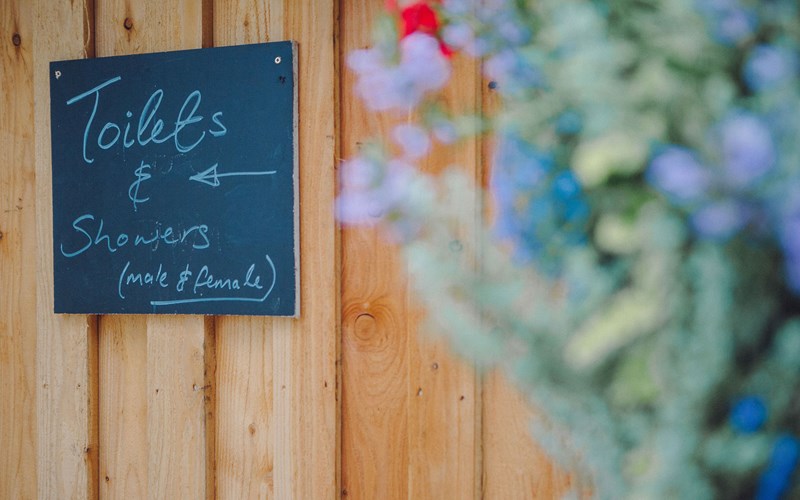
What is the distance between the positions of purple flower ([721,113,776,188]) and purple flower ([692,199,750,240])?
16mm

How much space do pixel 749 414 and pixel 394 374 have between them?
1042 mm

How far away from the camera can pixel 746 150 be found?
44 cm

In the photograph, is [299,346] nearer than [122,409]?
Yes

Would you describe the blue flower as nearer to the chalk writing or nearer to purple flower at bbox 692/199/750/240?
purple flower at bbox 692/199/750/240

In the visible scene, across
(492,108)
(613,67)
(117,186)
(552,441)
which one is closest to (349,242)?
(492,108)

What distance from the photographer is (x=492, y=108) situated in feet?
4.70

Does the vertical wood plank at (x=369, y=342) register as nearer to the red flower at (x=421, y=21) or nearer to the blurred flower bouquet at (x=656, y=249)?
the red flower at (x=421, y=21)

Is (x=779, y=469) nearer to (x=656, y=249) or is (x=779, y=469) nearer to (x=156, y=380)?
(x=656, y=249)

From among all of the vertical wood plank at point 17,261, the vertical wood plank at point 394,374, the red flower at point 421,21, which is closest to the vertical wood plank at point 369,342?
the vertical wood plank at point 394,374

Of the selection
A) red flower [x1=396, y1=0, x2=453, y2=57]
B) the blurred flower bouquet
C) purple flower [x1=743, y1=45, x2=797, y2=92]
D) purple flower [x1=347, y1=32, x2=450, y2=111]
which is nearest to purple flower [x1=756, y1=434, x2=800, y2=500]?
the blurred flower bouquet

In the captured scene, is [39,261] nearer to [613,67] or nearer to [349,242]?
[349,242]

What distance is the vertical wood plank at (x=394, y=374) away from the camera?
143cm

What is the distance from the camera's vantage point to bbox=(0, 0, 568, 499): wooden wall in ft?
4.73

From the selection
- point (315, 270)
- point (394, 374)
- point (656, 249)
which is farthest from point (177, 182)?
point (656, 249)
